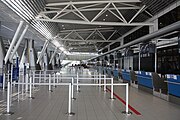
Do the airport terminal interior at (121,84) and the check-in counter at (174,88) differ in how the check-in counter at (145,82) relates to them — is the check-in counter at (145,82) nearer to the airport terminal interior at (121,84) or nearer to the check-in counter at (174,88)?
the airport terminal interior at (121,84)

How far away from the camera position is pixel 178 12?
10.5 meters

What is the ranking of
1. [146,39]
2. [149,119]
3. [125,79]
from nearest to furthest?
[149,119]
[146,39]
[125,79]

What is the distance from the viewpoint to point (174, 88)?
26.7 feet

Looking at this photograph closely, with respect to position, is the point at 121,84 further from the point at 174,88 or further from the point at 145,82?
the point at 145,82

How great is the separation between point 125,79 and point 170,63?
7884mm

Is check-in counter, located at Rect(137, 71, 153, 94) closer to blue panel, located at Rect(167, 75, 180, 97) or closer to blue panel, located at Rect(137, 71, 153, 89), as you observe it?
blue panel, located at Rect(137, 71, 153, 89)

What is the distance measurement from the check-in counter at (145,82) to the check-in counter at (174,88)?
2480mm

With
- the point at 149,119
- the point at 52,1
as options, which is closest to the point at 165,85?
the point at 149,119

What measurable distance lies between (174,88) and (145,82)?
12.4ft

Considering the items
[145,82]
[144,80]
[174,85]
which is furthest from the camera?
[144,80]

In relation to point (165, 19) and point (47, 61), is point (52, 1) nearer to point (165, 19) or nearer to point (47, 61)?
point (165, 19)

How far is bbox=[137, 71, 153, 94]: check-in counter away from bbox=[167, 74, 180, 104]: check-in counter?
2480mm

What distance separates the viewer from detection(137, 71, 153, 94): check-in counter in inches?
438

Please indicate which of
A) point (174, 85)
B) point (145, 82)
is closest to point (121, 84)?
point (174, 85)
